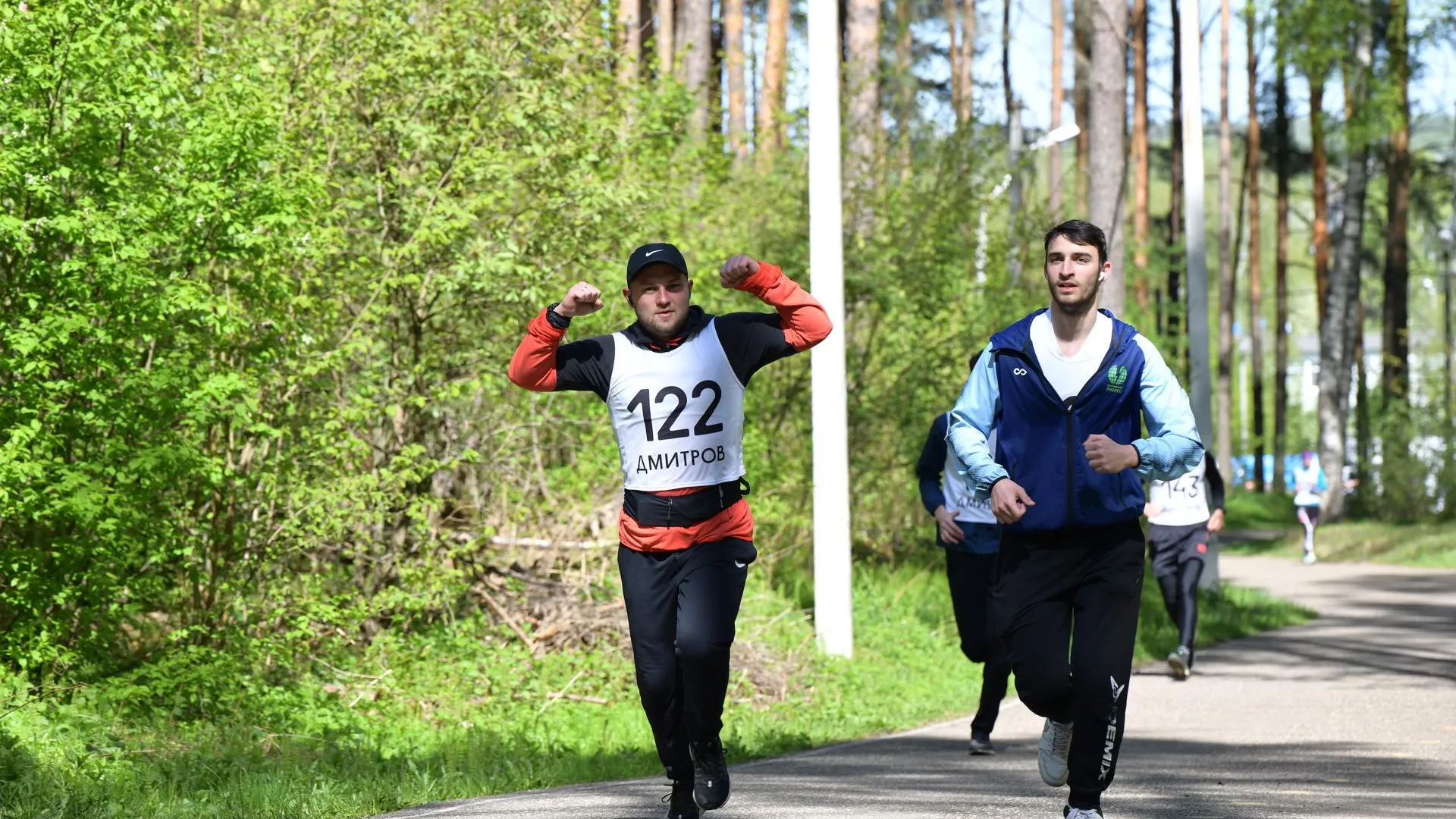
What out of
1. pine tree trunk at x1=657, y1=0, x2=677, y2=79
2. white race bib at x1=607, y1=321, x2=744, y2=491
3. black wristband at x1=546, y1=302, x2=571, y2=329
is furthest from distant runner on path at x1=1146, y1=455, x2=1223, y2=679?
pine tree trunk at x1=657, y1=0, x2=677, y2=79

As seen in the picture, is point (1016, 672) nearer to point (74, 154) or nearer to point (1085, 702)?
point (1085, 702)

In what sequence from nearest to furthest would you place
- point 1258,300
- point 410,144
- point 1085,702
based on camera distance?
point 1085,702 → point 410,144 → point 1258,300

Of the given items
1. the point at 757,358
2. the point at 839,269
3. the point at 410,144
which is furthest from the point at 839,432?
the point at 757,358

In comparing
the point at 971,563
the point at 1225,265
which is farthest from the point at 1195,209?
the point at 1225,265

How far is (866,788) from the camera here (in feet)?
25.2

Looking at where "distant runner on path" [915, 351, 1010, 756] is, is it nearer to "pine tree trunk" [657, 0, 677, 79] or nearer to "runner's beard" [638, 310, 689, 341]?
"runner's beard" [638, 310, 689, 341]

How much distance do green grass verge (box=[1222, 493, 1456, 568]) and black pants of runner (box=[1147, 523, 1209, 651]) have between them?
16.5 metres

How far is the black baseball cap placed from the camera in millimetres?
6117

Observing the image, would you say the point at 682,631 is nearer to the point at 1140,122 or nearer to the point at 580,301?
the point at 580,301

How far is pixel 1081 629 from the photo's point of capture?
19.6 ft

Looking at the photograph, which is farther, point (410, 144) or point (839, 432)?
point (839, 432)

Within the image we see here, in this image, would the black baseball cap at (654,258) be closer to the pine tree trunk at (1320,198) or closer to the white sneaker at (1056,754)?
the white sneaker at (1056,754)

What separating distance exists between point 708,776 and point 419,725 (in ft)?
14.0

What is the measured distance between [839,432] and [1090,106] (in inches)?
344
